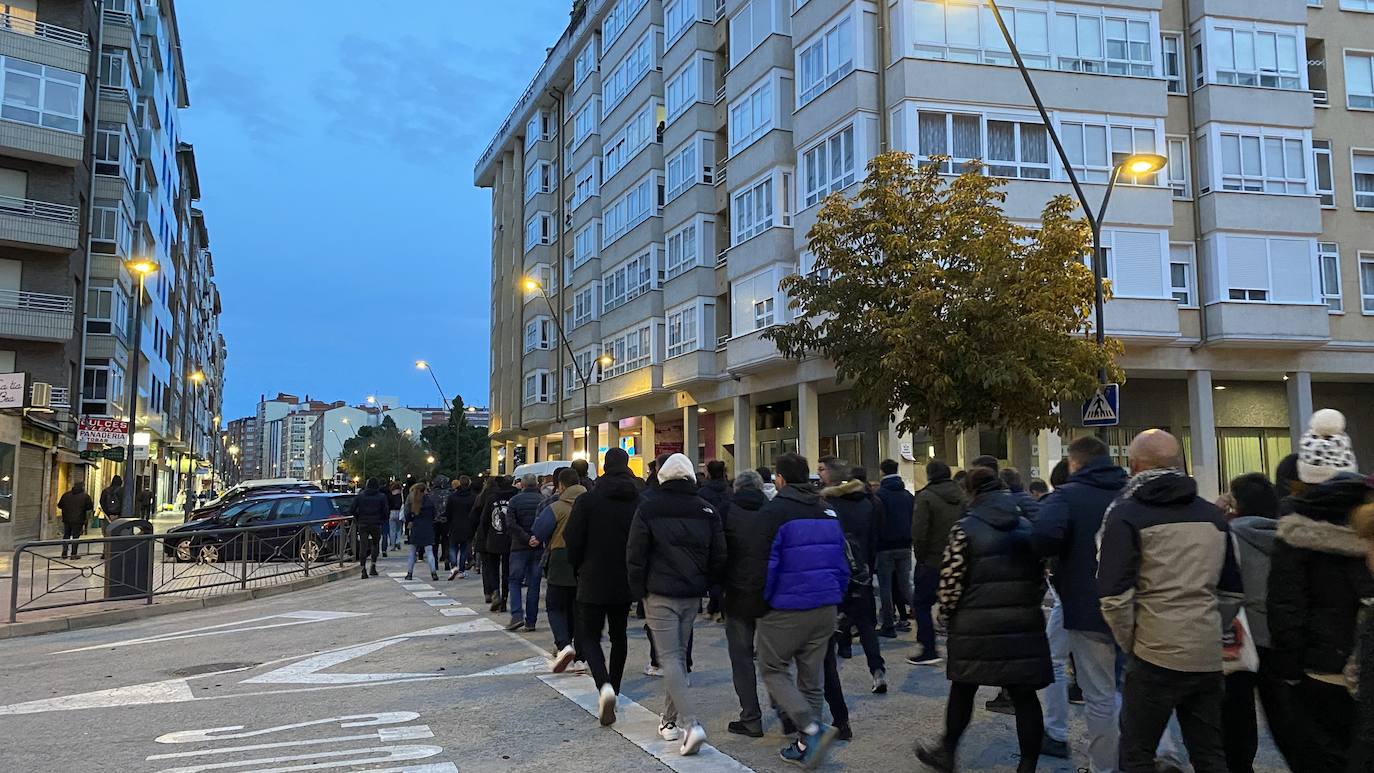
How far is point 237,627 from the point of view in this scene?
41.9 feet

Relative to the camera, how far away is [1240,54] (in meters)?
25.2

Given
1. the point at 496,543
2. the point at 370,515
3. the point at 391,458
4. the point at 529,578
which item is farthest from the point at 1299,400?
the point at 391,458

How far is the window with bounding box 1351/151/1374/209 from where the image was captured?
2639 centimetres

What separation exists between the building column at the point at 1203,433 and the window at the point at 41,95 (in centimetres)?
3619

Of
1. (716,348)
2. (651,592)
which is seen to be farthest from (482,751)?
(716,348)

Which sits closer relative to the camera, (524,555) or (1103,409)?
(524,555)

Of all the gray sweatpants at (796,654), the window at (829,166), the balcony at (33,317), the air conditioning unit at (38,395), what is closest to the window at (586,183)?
the window at (829,166)

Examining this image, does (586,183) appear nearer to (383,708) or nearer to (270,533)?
(270,533)

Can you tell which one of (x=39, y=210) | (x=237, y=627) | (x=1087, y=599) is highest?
(x=39, y=210)

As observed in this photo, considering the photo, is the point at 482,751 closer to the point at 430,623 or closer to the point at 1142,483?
the point at 1142,483

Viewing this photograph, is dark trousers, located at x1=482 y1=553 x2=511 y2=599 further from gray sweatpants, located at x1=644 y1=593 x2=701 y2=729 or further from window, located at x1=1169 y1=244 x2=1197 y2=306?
window, located at x1=1169 y1=244 x2=1197 y2=306

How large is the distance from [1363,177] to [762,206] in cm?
1610

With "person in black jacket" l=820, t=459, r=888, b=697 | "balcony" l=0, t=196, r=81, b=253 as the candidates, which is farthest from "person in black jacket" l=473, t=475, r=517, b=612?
"balcony" l=0, t=196, r=81, b=253

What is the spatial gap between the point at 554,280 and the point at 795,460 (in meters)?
45.1
